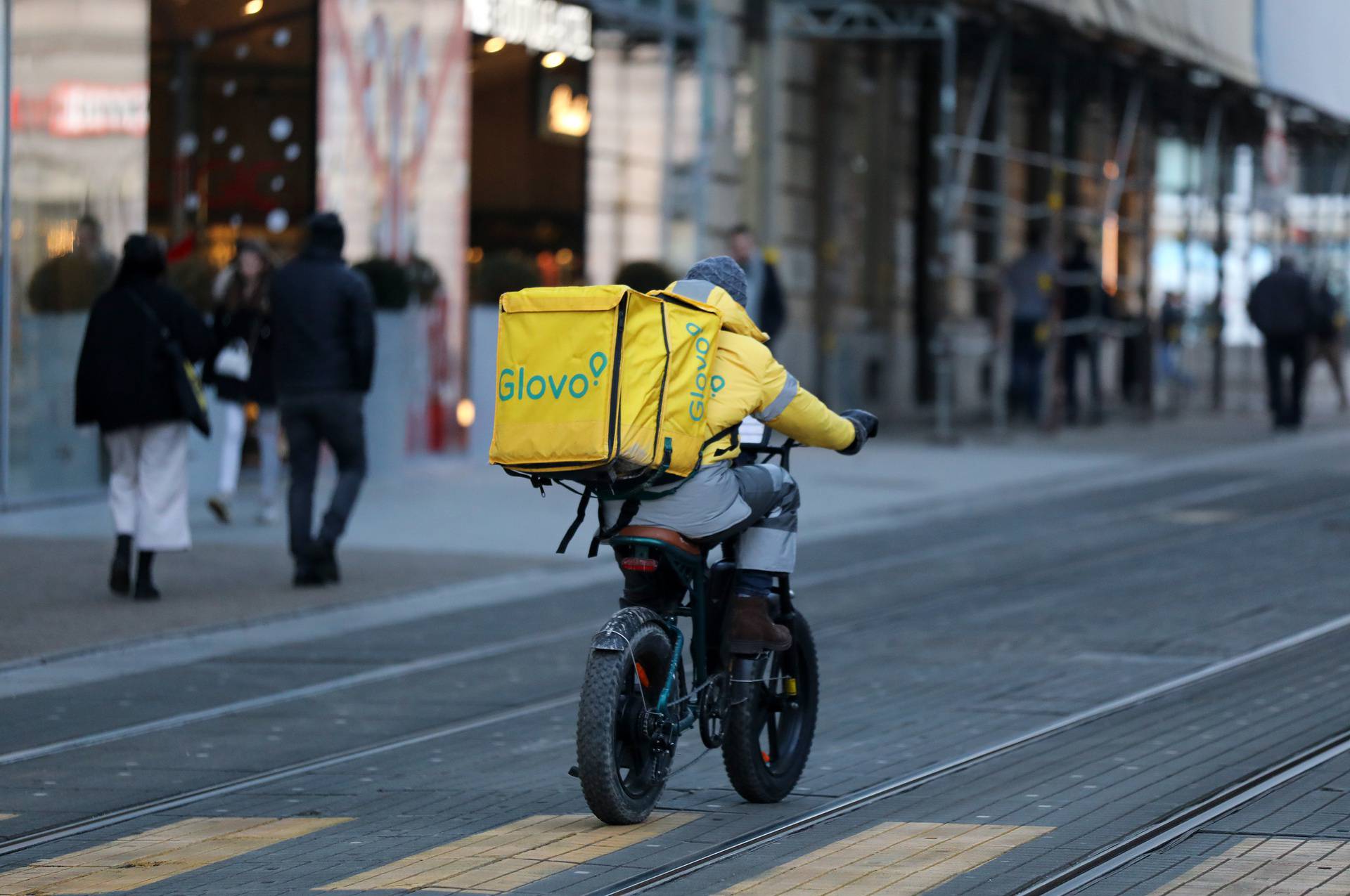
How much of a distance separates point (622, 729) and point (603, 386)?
971mm

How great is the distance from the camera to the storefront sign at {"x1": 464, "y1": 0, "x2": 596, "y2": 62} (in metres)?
20.1

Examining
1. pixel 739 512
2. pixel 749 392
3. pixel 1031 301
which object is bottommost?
pixel 739 512

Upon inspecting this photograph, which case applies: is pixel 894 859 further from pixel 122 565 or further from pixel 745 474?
pixel 122 565

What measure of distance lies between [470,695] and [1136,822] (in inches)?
133

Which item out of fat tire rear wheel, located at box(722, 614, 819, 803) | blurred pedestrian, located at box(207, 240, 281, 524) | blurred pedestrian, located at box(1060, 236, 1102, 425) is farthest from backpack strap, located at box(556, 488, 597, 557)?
blurred pedestrian, located at box(1060, 236, 1102, 425)

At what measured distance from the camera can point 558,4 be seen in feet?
70.1

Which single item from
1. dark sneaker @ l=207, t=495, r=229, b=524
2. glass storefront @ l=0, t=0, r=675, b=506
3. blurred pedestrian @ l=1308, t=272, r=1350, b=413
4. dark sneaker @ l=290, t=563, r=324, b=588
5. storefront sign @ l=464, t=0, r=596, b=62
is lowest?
dark sneaker @ l=290, t=563, r=324, b=588

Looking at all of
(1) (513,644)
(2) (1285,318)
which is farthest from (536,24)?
(1) (513,644)

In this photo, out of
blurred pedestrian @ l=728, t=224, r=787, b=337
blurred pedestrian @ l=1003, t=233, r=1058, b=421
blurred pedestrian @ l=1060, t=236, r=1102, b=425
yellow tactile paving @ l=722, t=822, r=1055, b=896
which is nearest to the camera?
yellow tactile paving @ l=722, t=822, r=1055, b=896

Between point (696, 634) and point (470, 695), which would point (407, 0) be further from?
point (696, 634)

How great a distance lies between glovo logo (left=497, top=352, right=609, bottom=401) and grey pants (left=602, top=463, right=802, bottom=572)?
0.43 metres

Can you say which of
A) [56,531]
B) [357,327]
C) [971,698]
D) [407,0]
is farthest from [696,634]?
[407,0]

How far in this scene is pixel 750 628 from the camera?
21.8ft

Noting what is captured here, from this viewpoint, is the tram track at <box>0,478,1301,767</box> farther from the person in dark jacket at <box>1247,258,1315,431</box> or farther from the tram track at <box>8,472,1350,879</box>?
the person in dark jacket at <box>1247,258,1315,431</box>
